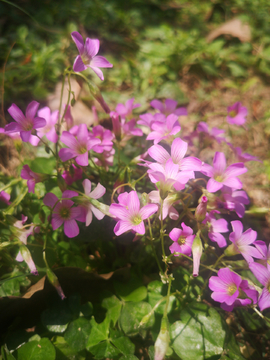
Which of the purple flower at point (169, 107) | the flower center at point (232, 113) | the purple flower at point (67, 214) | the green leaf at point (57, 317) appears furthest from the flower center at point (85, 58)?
the green leaf at point (57, 317)

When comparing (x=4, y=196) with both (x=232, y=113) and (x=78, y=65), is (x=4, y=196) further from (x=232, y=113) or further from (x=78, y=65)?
(x=232, y=113)

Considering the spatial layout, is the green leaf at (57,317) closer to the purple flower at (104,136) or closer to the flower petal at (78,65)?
the purple flower at (104,136)

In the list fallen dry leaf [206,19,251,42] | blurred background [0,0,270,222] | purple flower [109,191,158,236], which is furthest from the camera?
fallen dry leaf [206,19,251,42]

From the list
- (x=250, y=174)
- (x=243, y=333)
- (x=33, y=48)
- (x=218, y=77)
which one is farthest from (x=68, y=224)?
(x=218, y=77)

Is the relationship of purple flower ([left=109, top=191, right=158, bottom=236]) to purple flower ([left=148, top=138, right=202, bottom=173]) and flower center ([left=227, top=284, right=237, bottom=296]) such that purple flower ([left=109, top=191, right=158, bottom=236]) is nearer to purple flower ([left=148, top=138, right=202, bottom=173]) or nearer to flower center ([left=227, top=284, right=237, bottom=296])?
purple flower ([left=148, top=138, right=202, bottom=173])

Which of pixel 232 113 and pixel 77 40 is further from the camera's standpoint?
pixel 232 113

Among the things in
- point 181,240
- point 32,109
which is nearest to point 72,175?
point 32,109

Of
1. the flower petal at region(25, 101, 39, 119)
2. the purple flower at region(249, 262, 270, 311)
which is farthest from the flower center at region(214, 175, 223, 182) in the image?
the flower petal at region(25, 101, 39, 119)
